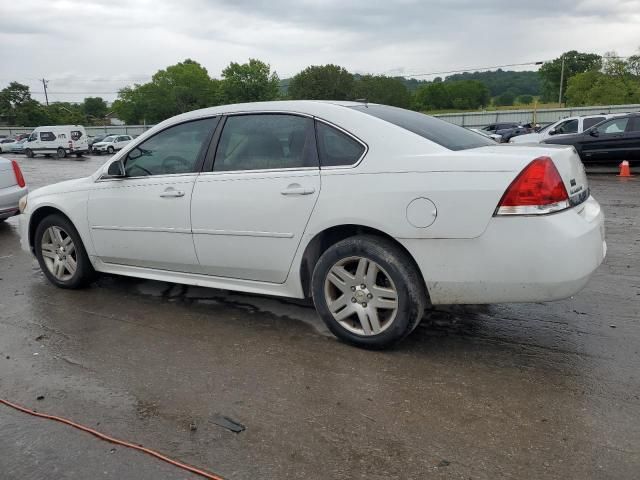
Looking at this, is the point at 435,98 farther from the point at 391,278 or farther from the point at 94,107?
the point at 391,278

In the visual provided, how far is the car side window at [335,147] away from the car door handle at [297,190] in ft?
0.63

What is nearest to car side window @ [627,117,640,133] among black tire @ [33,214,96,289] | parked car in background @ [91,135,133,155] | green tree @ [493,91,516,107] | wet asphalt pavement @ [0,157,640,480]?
wet asphalt pavement @ [0,157,640,480]

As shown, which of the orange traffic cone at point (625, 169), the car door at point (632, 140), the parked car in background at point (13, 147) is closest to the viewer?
the orange traffic cone at point (625, 169)

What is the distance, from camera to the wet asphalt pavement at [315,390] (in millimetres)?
2510

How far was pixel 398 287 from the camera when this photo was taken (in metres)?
3.40

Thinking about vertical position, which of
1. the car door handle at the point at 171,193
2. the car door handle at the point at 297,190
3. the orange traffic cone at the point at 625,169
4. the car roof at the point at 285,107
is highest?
the car roof at the point at 285,107

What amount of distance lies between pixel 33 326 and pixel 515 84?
117 metres

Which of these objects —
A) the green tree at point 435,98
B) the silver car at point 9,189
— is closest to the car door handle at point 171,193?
the silver car at point 9,189

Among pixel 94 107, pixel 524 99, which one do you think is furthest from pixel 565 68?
pixel 94 107

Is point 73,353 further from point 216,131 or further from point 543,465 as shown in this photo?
point 543,465

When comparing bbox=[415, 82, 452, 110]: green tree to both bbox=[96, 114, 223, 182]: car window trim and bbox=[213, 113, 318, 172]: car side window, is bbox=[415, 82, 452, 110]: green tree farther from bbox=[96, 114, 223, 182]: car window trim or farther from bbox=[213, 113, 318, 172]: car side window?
bbox=[213, 113, 318, 172]: car side window

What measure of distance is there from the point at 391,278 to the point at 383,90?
91.4 metres

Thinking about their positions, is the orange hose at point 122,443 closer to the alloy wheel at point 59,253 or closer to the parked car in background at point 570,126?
the alloy wheel at point 59,253

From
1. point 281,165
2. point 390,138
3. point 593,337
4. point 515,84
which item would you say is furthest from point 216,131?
point 515,84
